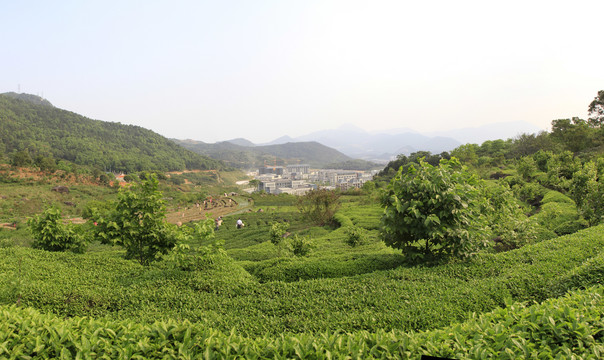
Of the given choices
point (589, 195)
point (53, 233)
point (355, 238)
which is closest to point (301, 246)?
point (355, 238)

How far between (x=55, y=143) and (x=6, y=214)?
52358mm

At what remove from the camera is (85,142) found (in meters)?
76.7

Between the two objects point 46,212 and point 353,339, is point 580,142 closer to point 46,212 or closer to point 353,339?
point 353,339

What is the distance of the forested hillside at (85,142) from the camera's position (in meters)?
67.4

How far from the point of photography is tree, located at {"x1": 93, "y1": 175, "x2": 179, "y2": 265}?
662cm

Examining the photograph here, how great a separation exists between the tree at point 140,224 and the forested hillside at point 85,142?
Result: 66.6 m

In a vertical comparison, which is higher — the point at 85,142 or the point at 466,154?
the point at 85,142

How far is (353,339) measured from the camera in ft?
8.89

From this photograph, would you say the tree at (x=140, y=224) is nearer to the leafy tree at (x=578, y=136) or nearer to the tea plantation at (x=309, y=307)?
the tea plantation at (x=309, y=307)

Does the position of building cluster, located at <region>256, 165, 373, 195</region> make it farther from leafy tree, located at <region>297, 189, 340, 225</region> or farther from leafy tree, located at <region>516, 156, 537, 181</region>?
leafy tree, located at <region>516, 156, 537, 181</region>

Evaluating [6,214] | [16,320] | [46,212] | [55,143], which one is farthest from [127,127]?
[16,320]

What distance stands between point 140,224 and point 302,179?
384 ft

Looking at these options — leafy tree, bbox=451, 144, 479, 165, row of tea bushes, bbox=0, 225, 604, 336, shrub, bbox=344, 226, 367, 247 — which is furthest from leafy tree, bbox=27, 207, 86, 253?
leafy tree, bbox=451, 144, 479, 165

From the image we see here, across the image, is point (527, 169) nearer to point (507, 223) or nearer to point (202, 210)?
point (507, 223)
